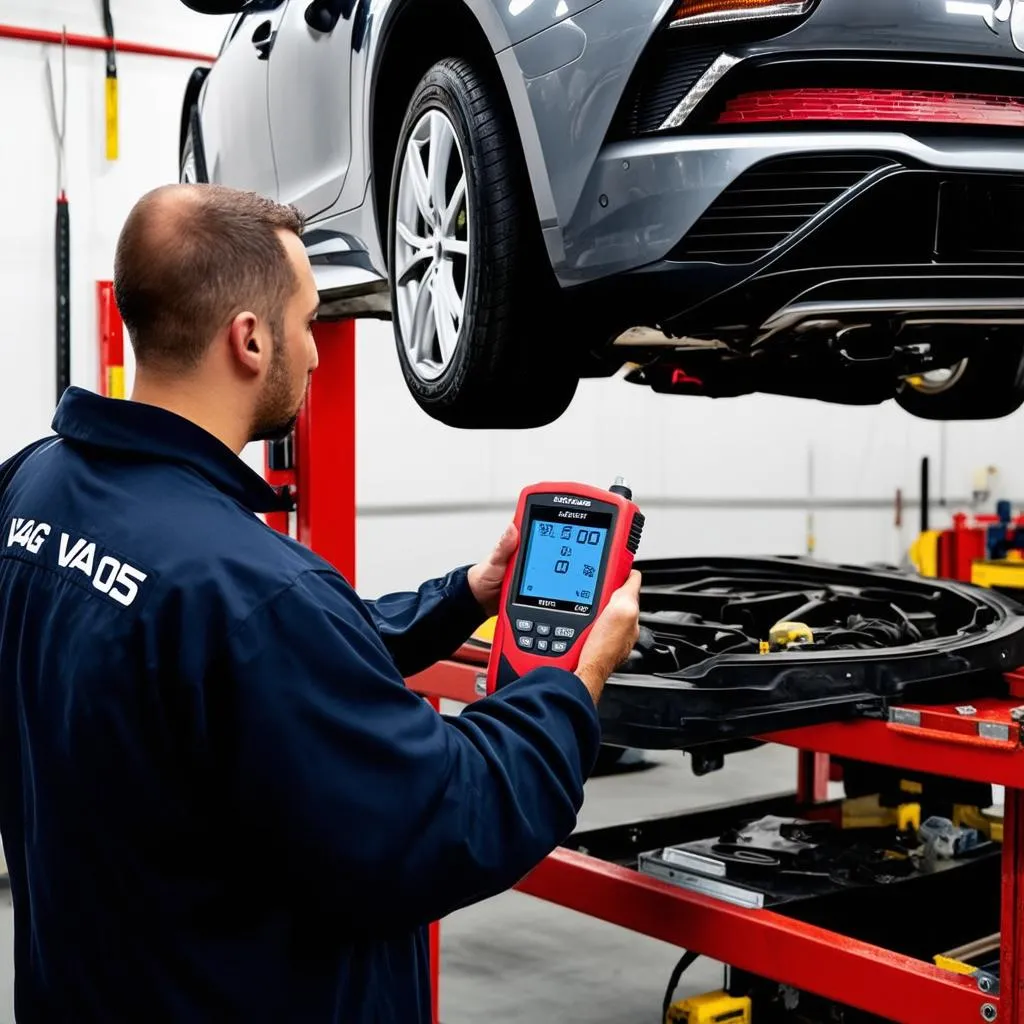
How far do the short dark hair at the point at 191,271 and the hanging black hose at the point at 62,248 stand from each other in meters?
4.62

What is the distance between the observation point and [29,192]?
5719 mm

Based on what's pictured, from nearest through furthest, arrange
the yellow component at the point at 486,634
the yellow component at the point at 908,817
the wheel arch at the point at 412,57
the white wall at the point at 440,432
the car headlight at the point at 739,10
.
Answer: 1. the car headlight at the point at 739,10
2. the wheel arch at the point at 412,57
3. the yellow component at the point at 486,634
4. the yellow component at the point at 908,817
5. the white wall at the point at 440,432

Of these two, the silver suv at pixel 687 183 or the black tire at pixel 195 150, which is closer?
the silver suv at pixel 687 183

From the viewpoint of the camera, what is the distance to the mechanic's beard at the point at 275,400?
1322 mm

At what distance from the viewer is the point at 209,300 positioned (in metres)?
1.27

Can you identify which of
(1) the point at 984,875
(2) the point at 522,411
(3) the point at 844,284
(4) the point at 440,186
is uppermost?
(4) the point at 440,186

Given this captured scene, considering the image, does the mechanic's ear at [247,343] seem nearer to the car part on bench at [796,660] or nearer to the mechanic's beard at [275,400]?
Result: the mechanic's beard at [275,400]

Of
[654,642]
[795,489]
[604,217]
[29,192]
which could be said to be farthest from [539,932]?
[795,489]

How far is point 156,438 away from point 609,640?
52 cm

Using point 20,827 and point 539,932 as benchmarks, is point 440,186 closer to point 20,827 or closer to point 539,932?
point 20,827

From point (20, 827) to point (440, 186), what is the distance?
149 cm

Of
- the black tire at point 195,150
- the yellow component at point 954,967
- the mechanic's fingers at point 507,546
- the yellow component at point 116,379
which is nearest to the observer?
the mechanic's fingers at point 507,546

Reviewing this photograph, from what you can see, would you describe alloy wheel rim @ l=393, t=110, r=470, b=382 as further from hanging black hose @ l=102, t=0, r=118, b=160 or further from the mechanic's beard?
hanging black hose @ l=102, t=0, r=118, b=160

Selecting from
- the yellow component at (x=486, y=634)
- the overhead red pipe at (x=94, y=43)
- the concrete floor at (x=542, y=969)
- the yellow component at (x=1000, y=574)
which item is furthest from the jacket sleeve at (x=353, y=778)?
the yellow component at (x=1000, y=574)
